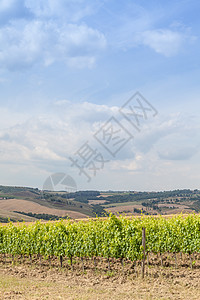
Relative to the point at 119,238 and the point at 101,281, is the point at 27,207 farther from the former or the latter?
the point at 101,281

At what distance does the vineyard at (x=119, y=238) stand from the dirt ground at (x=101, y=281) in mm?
827

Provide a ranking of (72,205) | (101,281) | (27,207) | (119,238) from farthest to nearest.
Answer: (72,205) < (27,207) < (119,238) < (101,281)

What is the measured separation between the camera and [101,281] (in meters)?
16.0

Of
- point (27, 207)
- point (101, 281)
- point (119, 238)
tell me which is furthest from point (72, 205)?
point (101, 281)

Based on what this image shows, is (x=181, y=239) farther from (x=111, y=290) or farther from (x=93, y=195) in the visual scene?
(x=93, y=195)

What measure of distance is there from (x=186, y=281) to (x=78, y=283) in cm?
581

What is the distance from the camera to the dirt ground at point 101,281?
12.8 metres

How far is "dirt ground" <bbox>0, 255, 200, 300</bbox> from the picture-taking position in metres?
12.8

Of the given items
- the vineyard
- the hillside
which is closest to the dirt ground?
the vineyard

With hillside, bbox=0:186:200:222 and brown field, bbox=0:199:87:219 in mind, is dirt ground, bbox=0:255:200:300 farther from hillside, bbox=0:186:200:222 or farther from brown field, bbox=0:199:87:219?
Answer: brown field, bbox=0:199:87:219

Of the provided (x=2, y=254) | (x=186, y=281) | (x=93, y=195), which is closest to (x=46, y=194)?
(x=93, y=195)

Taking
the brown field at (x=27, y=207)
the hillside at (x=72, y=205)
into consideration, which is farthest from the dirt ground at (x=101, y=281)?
the brown field at (x=27, y=207)

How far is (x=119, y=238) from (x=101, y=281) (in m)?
2.92

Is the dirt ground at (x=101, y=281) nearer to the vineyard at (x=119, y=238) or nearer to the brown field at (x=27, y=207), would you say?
the vineyard at (x=119, y=238)
